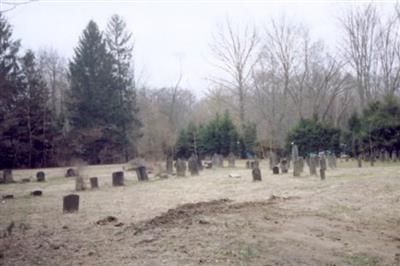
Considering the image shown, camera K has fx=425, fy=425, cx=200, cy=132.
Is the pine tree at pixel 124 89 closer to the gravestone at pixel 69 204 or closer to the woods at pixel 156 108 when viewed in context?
the woods at pixel 156 108

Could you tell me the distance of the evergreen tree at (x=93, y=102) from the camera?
37.6 metres

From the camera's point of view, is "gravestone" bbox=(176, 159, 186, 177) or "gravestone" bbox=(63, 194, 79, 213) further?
"gravestone" bbox=(176, 159, 186, 177)

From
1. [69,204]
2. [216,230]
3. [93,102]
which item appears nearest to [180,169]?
[69,204]

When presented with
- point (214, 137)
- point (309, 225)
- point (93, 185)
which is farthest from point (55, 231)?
point (214, 137)

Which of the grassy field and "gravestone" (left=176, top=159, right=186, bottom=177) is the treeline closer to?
"gravestone" (left=176, top=159, right=186, bottom=177)

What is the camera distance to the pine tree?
130ft

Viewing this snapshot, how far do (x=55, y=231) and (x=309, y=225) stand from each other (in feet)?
14.7

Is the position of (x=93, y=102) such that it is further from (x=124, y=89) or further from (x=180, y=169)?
(x=180, y=169)

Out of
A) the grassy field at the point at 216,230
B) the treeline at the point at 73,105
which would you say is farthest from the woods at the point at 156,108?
the grassy field at the point at 216,230

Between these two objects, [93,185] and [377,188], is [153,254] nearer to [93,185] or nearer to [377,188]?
[377,188]

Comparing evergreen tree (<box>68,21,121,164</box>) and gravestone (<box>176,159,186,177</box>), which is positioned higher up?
evergreen tree (<box>68,21,121,164</box>)

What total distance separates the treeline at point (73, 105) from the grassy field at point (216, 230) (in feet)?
74.1

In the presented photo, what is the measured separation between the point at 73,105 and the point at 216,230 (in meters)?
33.8

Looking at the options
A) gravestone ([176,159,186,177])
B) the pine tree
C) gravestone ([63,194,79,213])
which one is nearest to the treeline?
the pine tree
